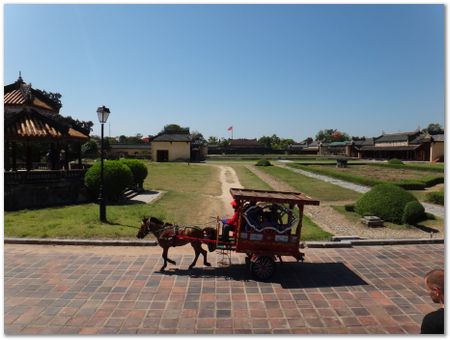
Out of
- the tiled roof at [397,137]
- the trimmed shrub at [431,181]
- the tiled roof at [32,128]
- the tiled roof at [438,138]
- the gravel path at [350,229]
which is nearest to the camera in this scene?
the gravel path at [350,229]

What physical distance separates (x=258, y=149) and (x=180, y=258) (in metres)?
86.3

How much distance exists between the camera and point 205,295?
20.9 feet

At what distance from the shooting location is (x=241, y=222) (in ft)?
24.3

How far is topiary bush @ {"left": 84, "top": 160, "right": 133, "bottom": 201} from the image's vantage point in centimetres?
1617

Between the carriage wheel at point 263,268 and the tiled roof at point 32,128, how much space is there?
1323 cm

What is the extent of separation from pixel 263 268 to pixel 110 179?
36.5 feet

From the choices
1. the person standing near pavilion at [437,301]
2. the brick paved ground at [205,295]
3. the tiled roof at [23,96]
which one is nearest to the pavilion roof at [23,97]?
the tiled roof at [23,96]

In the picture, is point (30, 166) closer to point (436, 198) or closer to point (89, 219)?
point (89, 219)

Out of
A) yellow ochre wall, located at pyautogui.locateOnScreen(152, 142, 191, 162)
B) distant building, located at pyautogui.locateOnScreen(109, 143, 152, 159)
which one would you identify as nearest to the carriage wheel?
yellow ochre wall, located at pyautogui.locateOnScreen(152, 142, 191, 162)

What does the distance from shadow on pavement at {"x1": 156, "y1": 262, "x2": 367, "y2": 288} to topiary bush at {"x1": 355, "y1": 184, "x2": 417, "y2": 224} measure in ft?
19.9

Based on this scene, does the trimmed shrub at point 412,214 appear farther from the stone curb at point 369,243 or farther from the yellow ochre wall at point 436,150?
the yellow ochre wall at point 436,150

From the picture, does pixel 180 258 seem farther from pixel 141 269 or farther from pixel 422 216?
pixel 422 216

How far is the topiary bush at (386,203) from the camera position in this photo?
42.9 ft

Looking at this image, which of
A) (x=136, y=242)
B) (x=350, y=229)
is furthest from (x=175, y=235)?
(x=350, y=229)
